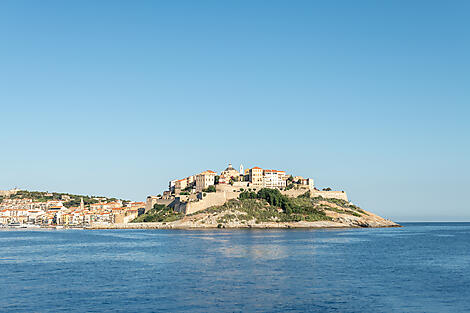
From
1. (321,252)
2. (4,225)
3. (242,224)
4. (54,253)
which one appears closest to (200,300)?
(321,252)

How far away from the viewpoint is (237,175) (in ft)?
454

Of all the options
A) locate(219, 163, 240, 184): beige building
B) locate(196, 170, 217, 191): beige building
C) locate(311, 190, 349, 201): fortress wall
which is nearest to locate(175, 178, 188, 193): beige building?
locate(196, 170, 217, 191): beige building

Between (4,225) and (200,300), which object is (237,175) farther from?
(200,300)

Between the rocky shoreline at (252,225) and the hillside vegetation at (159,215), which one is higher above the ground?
the hillside vegetation at (159,215)

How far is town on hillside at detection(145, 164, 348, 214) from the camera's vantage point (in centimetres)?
11312

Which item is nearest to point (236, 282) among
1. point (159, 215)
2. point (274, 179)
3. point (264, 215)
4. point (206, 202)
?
point (264, 215)

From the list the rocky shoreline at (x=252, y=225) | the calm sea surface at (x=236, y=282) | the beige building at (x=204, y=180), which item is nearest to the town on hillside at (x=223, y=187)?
the beige building at (x=204, y=180)

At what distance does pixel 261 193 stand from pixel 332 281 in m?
83.7

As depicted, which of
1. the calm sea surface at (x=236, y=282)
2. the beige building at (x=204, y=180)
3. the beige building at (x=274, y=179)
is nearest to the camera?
the calm sea surface at (x=236, y=282)

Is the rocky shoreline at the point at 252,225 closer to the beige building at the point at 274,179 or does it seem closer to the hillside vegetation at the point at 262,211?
the hillside vegetation at the point at 262,211

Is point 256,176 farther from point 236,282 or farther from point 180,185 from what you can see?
point 236,282

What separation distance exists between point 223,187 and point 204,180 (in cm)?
806

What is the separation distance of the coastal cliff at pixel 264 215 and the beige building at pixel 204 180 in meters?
11.4

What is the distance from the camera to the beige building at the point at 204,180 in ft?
415
